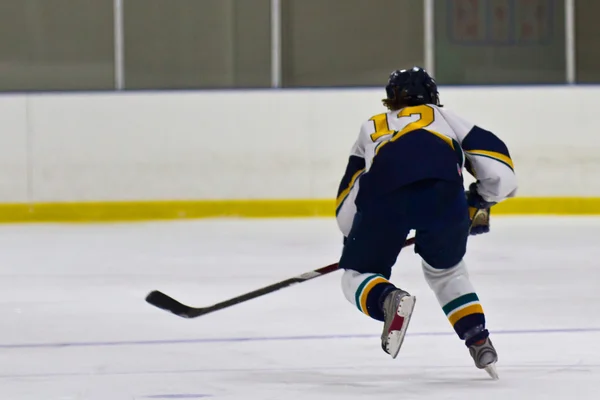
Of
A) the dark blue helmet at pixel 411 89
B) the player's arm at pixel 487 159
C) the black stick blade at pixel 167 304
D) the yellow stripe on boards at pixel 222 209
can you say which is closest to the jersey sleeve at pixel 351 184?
the dark blue helmet at pixel 411 89

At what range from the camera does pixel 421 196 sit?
122 inches

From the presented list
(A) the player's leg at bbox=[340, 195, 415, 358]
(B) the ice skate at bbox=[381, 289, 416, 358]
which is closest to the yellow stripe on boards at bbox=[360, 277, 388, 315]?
(A) the player's leg at bbox=[340, 195, 415, 358]

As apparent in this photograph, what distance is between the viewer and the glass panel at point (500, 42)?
927 centimetres

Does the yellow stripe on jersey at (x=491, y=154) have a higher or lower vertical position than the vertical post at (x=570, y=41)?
lower

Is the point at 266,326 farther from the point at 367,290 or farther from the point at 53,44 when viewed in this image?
the point at 53,44

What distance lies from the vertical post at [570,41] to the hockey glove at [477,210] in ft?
19.9

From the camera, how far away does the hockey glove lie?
329 cm

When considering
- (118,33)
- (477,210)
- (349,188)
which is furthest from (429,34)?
(349,188)

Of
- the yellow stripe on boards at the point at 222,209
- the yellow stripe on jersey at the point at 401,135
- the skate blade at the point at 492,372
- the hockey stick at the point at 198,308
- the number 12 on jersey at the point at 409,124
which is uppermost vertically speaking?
the number 12 on jersey at the point at 409,124

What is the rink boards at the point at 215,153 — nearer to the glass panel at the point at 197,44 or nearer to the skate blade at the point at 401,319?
the glass panel at the point at 197,44

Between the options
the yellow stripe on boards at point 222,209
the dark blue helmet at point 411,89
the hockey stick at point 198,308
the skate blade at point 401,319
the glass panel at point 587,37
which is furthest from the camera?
the glass panel at point 587,37

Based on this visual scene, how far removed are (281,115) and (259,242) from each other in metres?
1.85

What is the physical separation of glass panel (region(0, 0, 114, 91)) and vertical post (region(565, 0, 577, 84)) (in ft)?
11.1

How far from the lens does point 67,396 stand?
9.87ft
